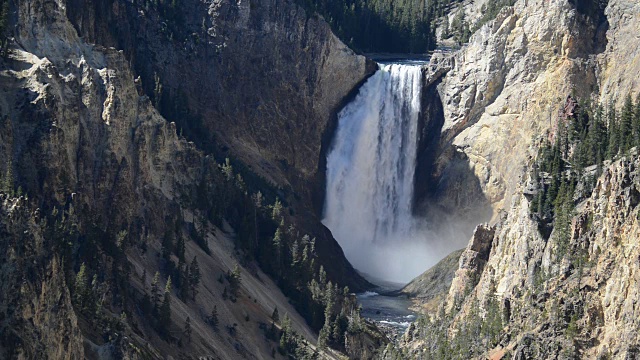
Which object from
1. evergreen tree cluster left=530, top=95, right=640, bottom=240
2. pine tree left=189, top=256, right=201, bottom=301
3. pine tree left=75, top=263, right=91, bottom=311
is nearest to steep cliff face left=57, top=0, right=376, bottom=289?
pine tree left=189, top=256, right=201, bottom=301

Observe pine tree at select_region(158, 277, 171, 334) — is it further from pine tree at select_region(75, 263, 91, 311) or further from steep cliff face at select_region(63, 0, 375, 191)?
steep cliff face at select_region(63, 0, 375, 191)

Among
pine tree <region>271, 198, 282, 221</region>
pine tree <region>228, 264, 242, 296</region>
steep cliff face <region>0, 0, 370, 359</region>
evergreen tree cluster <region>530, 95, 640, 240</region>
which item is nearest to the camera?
steep cliff face <region>0, 0, 370, 359</region>

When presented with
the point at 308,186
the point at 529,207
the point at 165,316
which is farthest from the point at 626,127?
the point at 308,186

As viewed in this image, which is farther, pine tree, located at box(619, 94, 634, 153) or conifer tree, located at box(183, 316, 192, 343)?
conifer tree, located at box(183, 316, 192, 343)

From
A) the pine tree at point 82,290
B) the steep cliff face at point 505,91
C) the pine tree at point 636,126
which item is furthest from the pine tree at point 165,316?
the steep cliff face at point 505,91

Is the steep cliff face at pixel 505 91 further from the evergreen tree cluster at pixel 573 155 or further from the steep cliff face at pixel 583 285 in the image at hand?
the steep cliff face at pixel 583 285

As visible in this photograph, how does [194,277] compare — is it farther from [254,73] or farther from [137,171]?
[254,73]

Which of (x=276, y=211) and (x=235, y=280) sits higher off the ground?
(x=276, y=211)

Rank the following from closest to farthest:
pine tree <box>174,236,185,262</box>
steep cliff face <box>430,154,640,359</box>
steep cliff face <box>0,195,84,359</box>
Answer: steep cliff face <box>0,195,84,359</box>, steep cliff face <box>430,154,640,359</box>, pine tree <box>174,236,185,262</box>
